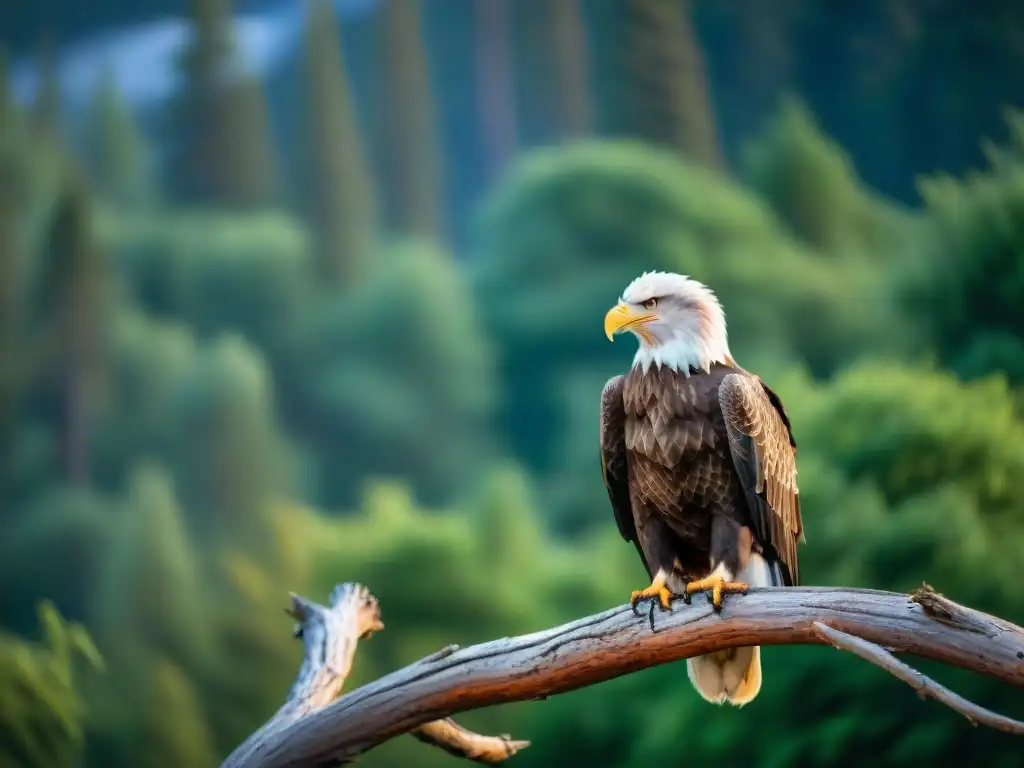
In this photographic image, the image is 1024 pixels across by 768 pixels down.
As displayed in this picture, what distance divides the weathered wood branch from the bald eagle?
0.15 m

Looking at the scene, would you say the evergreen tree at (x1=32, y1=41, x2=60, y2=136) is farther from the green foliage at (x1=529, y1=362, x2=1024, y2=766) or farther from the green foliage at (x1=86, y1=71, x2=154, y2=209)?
the green foliage at (x1=529, y1=362, x2=1024, y2=766)

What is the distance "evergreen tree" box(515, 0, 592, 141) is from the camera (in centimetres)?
668

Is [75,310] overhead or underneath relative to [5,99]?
underneath

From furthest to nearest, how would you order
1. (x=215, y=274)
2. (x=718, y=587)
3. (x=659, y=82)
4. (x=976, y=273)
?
(x=215, y=274) < (x=659, y=82) < (x=976, y=273) < (x=718, y=587)

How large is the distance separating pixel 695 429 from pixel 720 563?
1.10 feet

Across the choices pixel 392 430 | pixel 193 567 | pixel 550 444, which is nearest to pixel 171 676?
pixel 193 567

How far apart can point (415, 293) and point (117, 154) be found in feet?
6.46

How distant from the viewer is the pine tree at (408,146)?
6941 millimetres

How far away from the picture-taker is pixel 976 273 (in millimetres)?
5336

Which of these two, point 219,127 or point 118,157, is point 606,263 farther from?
point 118,157

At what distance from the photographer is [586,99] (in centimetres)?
672

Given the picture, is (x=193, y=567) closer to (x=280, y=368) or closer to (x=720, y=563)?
(x=280, y=368)

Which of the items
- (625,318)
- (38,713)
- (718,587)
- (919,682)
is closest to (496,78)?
(625,318)

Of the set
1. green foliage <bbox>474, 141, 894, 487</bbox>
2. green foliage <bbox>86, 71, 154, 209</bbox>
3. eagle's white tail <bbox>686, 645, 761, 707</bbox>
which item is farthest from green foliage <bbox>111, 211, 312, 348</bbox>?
eagle's white tail <bbox>686, 645, 761, 707</bbox>
